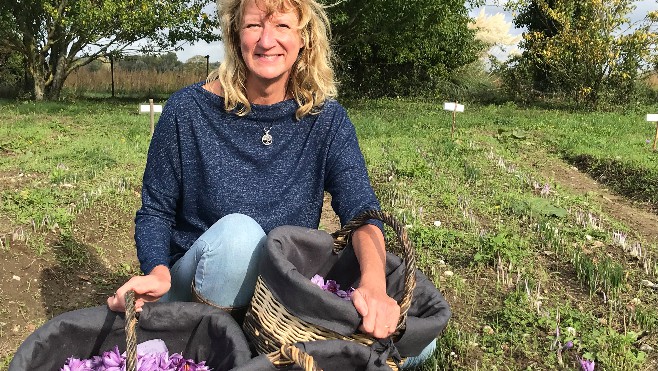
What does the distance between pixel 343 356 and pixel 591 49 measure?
15999 millimetres

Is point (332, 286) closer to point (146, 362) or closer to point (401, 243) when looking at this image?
point (401, 243)

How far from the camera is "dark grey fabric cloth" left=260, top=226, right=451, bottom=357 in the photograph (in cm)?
146

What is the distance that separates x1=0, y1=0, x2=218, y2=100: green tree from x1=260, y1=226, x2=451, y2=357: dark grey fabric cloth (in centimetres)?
1298

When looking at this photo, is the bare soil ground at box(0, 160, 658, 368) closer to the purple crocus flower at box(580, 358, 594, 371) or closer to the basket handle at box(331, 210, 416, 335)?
the basket handle at box(331, 210, 416, 335)

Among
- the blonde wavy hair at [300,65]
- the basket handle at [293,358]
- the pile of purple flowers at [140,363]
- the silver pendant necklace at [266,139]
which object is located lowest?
the pile of purple flowers at [140,363]

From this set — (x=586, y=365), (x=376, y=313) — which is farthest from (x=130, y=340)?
(x=586, y=365)

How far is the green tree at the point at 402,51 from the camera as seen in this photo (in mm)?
16766

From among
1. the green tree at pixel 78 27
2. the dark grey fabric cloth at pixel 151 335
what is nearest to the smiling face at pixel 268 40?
the dark grey fabric cloth at pixel 151 335

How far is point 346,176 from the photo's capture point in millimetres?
2072

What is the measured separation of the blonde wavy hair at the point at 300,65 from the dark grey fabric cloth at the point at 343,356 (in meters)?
0.91

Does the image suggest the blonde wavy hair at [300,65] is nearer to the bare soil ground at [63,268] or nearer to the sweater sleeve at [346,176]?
the sweater sleeve at [346,176]

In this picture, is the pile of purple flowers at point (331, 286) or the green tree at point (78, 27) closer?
the pile of purple flowers at point (331, 286)

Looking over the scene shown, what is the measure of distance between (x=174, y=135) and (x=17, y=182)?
3.61 meters

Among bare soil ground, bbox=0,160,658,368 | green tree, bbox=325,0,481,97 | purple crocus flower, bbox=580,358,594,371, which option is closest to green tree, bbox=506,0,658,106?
green tree, bbox=325,0,481,97
